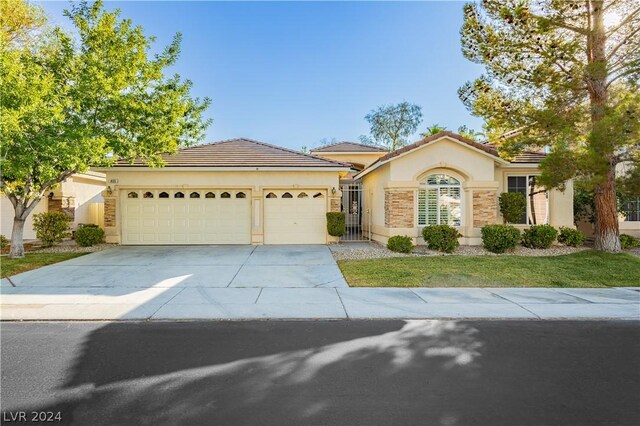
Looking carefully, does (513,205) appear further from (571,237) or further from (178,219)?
(178,219)

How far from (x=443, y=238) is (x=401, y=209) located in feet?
6.79

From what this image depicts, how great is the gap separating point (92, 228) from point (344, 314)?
13.2 meters

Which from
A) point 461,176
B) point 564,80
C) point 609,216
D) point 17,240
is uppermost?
point 564,80

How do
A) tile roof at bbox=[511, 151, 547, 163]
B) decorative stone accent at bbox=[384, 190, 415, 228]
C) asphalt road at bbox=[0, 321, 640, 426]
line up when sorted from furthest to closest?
tile roof at bbox=[511, 151, 547, 163] → decorative stone accent at bbox=[384, 190, 415, 228] → asphalt road at bbox=[0, 321, 640, 426]

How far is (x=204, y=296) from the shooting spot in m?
7.45

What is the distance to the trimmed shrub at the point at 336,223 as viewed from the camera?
1491cm

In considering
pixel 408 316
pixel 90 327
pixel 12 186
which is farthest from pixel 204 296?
pixel 12 186

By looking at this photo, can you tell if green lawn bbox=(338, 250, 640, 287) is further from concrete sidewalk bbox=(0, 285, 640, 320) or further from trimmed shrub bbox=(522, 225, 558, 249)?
trimmed shrub bbox=(522, 225, 558, 249)

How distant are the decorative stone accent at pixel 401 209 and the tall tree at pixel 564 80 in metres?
3.91

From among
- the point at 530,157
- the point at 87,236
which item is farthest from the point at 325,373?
the point at 530,157

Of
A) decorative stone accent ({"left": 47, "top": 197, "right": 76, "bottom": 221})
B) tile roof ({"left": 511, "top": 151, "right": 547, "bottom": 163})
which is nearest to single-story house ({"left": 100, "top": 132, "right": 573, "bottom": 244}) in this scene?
tile roof ({"left": 511, "top": 151, "right": 547, "bottom": 163})

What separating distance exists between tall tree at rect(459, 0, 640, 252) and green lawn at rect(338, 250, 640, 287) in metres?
2.32

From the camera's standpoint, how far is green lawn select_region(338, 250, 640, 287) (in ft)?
28.4

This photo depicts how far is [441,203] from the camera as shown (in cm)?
1441
